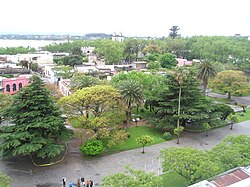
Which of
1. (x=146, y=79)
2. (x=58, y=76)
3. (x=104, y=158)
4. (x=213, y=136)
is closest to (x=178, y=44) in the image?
(x=58, y=76)

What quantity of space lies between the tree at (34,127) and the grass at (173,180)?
9.08 metres

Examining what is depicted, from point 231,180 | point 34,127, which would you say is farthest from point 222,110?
point 34,127

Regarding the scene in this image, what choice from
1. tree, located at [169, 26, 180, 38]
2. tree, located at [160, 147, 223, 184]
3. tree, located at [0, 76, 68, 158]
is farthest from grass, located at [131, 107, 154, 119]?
tree, located at [169, 26, 180, 38]

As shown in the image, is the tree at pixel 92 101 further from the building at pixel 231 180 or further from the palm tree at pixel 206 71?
the palm tree at pixel 206 71

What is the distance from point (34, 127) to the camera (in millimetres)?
23281

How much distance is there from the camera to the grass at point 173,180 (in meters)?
20.6

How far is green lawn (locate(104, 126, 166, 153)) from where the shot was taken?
27.8m

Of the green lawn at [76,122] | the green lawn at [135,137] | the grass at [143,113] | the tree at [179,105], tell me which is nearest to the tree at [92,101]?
the green lawn at [76,122]

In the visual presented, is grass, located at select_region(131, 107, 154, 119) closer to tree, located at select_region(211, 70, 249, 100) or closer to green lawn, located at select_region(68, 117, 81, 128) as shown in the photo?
green lawn, located at select_region(68, 117, 81, 128)

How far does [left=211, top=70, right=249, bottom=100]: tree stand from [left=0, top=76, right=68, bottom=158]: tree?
31.6 m

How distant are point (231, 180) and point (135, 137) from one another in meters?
16.5

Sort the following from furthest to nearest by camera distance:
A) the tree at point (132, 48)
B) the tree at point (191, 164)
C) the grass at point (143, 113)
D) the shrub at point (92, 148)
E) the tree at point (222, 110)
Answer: the tree at point (132, 48) → the grass at point (143, 113) → the tree at point (222, 110) → the shrub at point (92, 148) → the tree at point (191, 164)

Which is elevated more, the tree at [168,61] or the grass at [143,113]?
the tree at [168,61]

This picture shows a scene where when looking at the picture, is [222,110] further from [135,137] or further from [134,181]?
[134,181]
